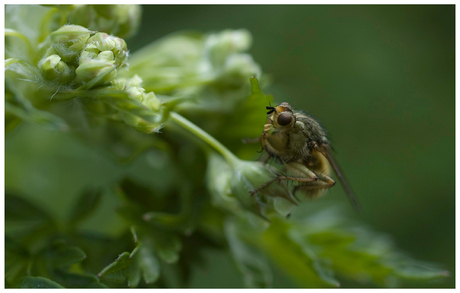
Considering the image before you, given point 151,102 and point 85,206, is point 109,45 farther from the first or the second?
point 85,206

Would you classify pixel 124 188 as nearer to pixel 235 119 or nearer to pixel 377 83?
pixel 235 119

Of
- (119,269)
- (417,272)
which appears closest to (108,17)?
(119,269)

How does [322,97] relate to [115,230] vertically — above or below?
above

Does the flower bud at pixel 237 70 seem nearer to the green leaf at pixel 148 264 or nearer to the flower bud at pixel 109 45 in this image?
the flower bud at pixel 109 45

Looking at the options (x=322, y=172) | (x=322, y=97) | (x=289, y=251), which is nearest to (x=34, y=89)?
(x=322, y=172)

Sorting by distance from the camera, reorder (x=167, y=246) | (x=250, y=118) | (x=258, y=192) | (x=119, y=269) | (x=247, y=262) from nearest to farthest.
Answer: (x=119, y=269) < (x=258, y=192) < (x=167, y=246) < (x=250, y=118) < (x=247, y=262)

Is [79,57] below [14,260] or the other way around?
the other way around

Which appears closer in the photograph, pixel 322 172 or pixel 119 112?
pixel 119 112
